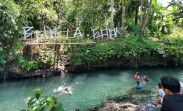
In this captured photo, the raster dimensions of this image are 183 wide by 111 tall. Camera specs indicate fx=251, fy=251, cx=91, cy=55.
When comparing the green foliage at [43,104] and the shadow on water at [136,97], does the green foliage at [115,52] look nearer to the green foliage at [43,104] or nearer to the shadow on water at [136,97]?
the shadow on water at [136,97]

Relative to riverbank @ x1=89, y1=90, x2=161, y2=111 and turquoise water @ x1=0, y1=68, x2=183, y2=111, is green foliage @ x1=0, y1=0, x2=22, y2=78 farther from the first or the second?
riverbank @ x1=89, y1=90, x2=161, y2=111

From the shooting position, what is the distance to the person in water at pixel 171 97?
2793 mm

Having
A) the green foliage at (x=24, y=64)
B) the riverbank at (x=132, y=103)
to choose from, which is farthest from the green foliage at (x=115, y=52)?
the riverbank at (x=132, y=103)

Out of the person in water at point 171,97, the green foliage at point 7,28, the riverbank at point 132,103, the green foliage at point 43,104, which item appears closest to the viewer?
the person in water at point 171,97

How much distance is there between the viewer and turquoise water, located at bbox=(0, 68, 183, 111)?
1131cm

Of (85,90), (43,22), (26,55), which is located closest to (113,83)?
(85,90)

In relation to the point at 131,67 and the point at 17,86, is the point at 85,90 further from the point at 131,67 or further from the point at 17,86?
the point at 131,67

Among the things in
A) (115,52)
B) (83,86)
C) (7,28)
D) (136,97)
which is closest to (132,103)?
(136,97)

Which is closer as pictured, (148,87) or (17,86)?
(148,87)

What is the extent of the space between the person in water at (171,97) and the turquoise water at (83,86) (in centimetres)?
756

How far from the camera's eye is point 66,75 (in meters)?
15.8

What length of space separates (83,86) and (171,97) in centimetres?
1100

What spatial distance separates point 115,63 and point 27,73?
588 cm

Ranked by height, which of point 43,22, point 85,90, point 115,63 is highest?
point 43,22
